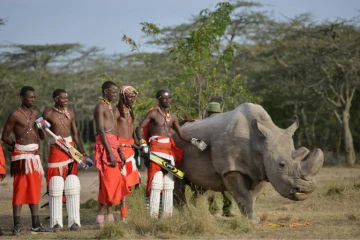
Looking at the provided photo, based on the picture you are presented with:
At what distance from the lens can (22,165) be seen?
9.61 metres

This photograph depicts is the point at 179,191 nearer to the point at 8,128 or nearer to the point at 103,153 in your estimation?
the point at 103,153

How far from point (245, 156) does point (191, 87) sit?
4.83 meters

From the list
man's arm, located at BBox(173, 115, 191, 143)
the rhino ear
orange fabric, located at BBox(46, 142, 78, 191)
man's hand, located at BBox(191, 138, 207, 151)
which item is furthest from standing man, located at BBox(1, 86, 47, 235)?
the rhino ear

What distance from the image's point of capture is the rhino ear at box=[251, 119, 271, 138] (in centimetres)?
1006

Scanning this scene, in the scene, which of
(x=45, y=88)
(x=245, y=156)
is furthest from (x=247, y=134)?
(x=45, y=88)

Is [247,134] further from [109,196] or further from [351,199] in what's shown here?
[351,199]

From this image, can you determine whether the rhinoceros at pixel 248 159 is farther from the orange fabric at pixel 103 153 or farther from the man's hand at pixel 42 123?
the man's hand at pixel 42 123

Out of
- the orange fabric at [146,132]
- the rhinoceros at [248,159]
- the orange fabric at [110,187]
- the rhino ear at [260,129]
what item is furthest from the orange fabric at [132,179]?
the rhino ear at [260,129]

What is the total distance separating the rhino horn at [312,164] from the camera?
30.9ft

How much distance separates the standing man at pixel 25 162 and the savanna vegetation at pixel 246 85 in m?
0.75

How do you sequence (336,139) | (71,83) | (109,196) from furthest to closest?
1. (71,83)
2. (336,139)
3. (109,196)

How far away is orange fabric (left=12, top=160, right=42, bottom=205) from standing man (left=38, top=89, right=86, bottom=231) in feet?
0.62

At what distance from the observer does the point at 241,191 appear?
10234 millimetres

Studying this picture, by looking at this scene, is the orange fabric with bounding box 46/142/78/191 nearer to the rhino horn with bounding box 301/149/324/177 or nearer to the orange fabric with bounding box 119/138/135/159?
the orange fabric with bounding box 119/138/135/159
